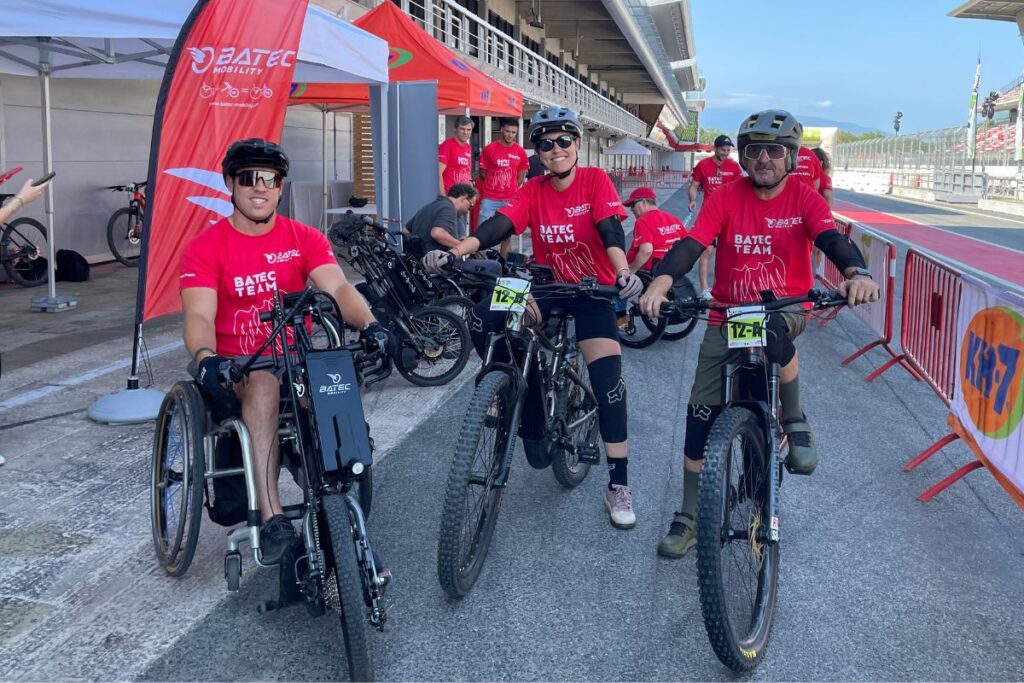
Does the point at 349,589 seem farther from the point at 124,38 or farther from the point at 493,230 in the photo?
the point at 124,38

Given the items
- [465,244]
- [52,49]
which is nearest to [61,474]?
[465,244]

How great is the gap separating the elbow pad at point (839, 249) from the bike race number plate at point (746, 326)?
0.45 metres

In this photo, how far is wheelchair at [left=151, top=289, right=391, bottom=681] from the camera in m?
3.03

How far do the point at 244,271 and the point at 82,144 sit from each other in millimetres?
10666

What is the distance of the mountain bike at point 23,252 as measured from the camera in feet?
34.9

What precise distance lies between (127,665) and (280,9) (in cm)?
454

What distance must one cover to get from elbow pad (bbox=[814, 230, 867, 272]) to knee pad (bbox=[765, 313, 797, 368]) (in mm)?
321

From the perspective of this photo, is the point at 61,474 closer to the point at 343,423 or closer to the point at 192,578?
the point at 192,578

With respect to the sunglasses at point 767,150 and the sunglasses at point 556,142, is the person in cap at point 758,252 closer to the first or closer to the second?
the sunglasses at point 767,150

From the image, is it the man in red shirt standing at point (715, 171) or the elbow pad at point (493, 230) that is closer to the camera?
the elbow pad at point (493, 230)

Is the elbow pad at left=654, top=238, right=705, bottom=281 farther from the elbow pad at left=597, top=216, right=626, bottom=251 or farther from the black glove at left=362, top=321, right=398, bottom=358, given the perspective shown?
the black glove at left=362, top=321, right=398, bottom=358

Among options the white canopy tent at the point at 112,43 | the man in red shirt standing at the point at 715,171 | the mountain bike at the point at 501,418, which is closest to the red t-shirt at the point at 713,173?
the man in red shirt standing at the point at 715,171

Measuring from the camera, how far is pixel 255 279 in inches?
151

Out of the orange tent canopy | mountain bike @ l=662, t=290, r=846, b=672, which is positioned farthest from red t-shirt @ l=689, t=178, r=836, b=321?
the orange tent canopy
